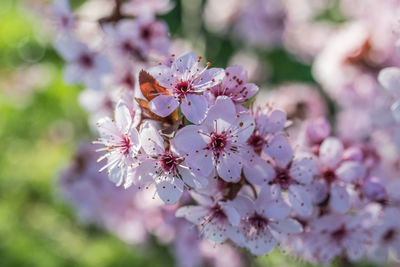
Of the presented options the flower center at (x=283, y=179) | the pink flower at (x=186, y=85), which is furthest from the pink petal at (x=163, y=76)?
the flower center at (x=283, y=179)

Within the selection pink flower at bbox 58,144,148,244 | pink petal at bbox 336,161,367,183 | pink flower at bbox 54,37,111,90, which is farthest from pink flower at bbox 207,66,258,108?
pink flower at bbox 58,144,148,244

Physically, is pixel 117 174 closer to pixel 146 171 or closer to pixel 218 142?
pixel 146 171

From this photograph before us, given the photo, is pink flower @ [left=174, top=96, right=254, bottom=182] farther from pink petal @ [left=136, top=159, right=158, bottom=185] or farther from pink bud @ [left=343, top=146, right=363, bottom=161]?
pink bud @ [left=343, top=146, right=363, bottom=161]

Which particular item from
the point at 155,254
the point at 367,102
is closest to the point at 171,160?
the point at 367,102

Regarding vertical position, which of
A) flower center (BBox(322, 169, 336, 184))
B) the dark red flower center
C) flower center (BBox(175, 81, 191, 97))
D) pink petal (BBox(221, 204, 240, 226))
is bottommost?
the dark red flower center

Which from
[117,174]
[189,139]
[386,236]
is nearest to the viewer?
[189,139]

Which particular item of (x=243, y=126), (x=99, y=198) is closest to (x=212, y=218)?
(x=243, y=126)
